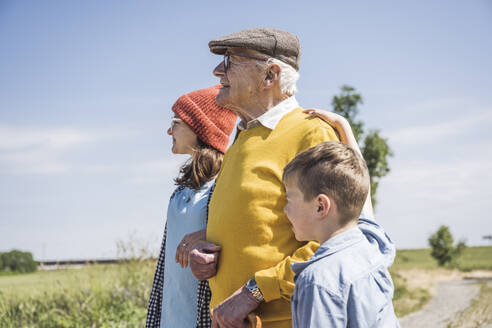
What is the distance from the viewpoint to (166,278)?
2.93 m

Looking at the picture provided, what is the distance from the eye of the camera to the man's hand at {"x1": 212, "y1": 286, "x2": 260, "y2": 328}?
6.32 ft

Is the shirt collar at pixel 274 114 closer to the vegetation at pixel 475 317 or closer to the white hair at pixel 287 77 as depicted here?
the white hair at pixel 287 77

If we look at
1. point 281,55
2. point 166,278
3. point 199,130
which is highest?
point 281,55

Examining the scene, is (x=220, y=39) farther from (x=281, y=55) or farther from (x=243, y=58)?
(x=281, y=55)

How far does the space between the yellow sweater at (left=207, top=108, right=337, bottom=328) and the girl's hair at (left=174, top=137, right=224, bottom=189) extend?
2.49ft

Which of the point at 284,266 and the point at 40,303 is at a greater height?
the point at 284,266

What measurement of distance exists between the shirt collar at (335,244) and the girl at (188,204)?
0.99m

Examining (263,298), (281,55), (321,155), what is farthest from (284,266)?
(281,55)

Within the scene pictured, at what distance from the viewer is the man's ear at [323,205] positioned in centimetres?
165

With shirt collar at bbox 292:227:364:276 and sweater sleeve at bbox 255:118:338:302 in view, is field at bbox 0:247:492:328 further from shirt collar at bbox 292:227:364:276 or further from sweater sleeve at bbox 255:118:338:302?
shirt collar at bbox 292:227:364:276

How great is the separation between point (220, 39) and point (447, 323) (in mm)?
7255

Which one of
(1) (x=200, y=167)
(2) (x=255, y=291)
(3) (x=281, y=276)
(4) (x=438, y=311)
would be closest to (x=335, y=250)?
(3) (x=281, y=276)

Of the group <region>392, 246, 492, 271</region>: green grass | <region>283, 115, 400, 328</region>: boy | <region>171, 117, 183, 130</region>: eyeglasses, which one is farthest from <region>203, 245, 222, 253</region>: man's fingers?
<region>392, 246, 492, 271</region>: green grass

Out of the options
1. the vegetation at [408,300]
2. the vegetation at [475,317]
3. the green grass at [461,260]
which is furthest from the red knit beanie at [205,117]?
the green grass at [461,260]
